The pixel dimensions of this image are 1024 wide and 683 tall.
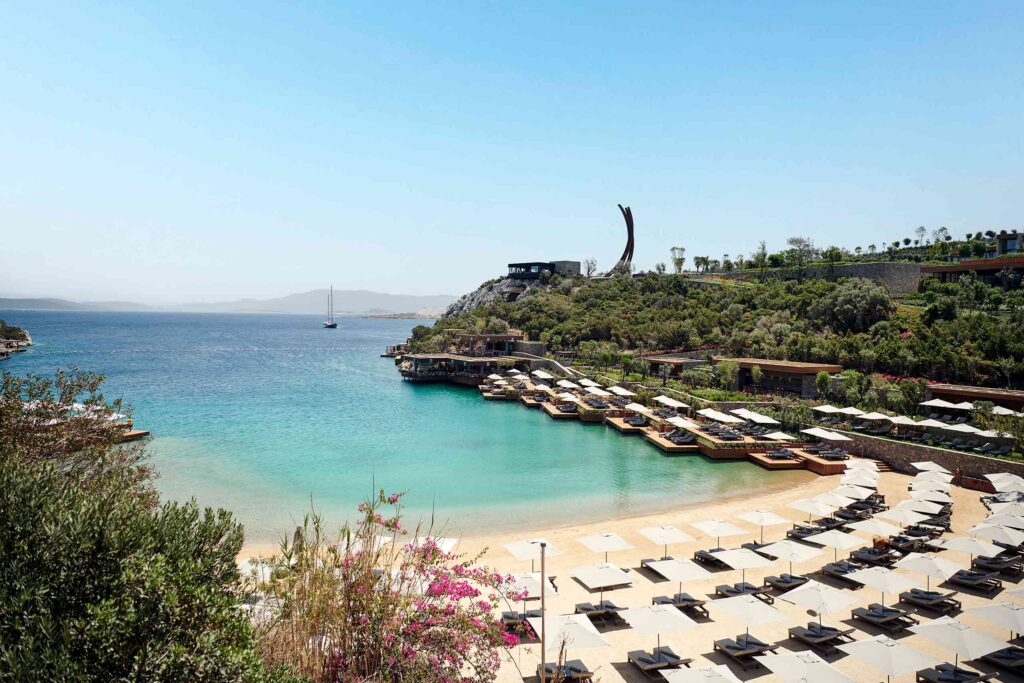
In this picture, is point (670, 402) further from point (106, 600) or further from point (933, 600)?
point (106, 600)

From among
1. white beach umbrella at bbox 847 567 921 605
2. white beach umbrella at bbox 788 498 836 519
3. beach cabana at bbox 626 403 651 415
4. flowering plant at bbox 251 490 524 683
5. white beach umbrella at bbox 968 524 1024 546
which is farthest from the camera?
beach cabana at bbox 626 403 651 415

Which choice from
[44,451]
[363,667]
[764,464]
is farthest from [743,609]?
[764,464]

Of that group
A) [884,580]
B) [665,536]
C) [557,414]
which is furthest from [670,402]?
[884,580]

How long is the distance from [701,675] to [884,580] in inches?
187

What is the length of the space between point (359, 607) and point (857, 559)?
11.7 metres

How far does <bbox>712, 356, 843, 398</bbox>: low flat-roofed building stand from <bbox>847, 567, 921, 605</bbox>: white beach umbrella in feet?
70.9

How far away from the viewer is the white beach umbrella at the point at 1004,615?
8672mm

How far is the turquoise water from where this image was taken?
1844 cm

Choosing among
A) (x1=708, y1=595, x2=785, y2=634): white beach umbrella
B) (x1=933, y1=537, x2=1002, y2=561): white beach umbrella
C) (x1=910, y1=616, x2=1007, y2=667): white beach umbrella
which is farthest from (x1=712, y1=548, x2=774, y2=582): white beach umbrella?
(x1=933, y1=537, x2=1002, y2=561): white beach umbrella

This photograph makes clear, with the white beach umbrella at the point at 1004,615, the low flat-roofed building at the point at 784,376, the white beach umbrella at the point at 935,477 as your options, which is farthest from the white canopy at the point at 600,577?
the low flat-roofed building at the point at 784,376

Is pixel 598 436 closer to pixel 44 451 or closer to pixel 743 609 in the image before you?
pixel 743 609

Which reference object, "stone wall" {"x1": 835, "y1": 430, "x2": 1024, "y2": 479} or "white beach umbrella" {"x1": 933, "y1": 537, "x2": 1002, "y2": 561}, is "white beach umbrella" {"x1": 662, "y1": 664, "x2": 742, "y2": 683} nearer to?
"white beach umbrella" {"x1": 933, "y1": 537, "x2": 1002, "y2": 561}

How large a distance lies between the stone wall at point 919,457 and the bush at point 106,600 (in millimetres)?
22334

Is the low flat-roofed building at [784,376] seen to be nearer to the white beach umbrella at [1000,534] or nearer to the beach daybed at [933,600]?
the white beach umbrella at [1000,534]
